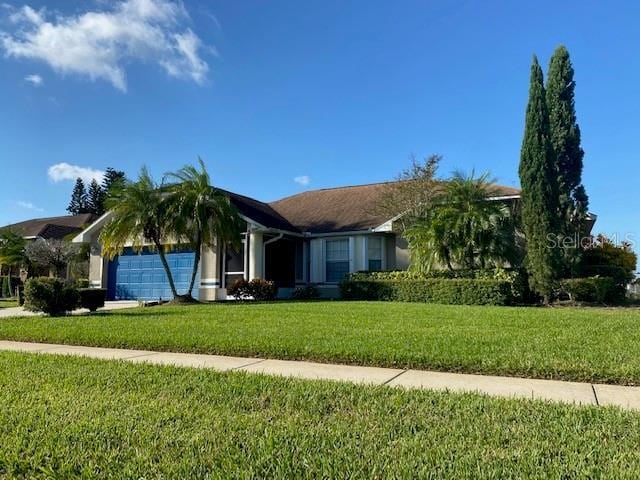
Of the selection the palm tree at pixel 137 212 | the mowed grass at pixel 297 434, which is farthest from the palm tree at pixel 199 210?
the mowed grass at pixel 297 434

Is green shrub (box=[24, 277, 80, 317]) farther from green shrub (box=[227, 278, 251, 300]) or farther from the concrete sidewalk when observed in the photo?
green shrub (box=[227, 278, 251, 300])

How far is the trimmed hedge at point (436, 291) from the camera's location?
16562 mm

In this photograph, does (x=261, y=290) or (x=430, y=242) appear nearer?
(x=430, y=242)

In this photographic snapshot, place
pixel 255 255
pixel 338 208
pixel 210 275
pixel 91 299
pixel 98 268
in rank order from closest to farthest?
pixel 91 299 → pixel 255 255 → pixel 210 275 → pixel 98 268 → pixel 338 208

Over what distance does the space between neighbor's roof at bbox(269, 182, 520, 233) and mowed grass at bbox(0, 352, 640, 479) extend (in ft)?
56.8

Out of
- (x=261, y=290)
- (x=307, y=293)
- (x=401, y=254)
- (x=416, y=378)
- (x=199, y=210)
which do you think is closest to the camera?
(x=416, y=378)

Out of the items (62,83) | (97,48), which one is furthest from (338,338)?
(62,83)

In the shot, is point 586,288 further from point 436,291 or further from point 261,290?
point 261,290

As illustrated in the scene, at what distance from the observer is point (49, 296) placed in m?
13.7

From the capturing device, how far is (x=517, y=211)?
19.7m

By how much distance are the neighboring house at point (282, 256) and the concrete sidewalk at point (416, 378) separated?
13931 mm

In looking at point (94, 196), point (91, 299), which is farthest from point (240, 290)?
point (94, 196)

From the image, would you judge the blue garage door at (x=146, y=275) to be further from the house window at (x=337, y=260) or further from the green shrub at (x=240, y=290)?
the house window at (x=337, y=260)

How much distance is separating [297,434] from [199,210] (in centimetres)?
1583
